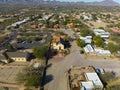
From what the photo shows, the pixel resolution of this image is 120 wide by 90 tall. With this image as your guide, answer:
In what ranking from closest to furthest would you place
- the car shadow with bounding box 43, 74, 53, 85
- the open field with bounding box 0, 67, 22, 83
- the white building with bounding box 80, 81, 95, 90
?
the white building with bounding box 80, 81, 95, 90 → the car shadow with bounding box 43, 74, 53, 85 → the open field with bounding box 0, 67, 22, 83

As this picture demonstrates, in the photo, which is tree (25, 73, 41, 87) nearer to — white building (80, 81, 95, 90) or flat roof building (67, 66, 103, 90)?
flat roof building (67, 66, 103, 90)

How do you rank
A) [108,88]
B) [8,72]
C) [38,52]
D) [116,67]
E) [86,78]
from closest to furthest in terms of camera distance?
[108,88] → [86,78] → [8,72] → [116,67] → [38,52]

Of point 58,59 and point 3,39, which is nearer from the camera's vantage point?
point 58,59

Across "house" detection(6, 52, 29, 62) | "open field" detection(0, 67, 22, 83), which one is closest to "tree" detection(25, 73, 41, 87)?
"open field" detection(0, 67, 22, 83)

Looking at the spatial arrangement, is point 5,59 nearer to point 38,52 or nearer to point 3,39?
point 38,52

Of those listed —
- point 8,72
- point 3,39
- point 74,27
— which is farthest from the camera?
point 74,27

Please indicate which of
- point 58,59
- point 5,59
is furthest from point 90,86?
point 5,59

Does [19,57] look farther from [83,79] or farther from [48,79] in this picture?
[83,79]

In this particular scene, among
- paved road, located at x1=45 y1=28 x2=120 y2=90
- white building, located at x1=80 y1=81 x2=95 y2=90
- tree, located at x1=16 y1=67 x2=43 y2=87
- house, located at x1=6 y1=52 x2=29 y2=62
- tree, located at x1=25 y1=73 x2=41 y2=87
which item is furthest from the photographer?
house, located at x1=6 y1=52 x2=29 y2=62
